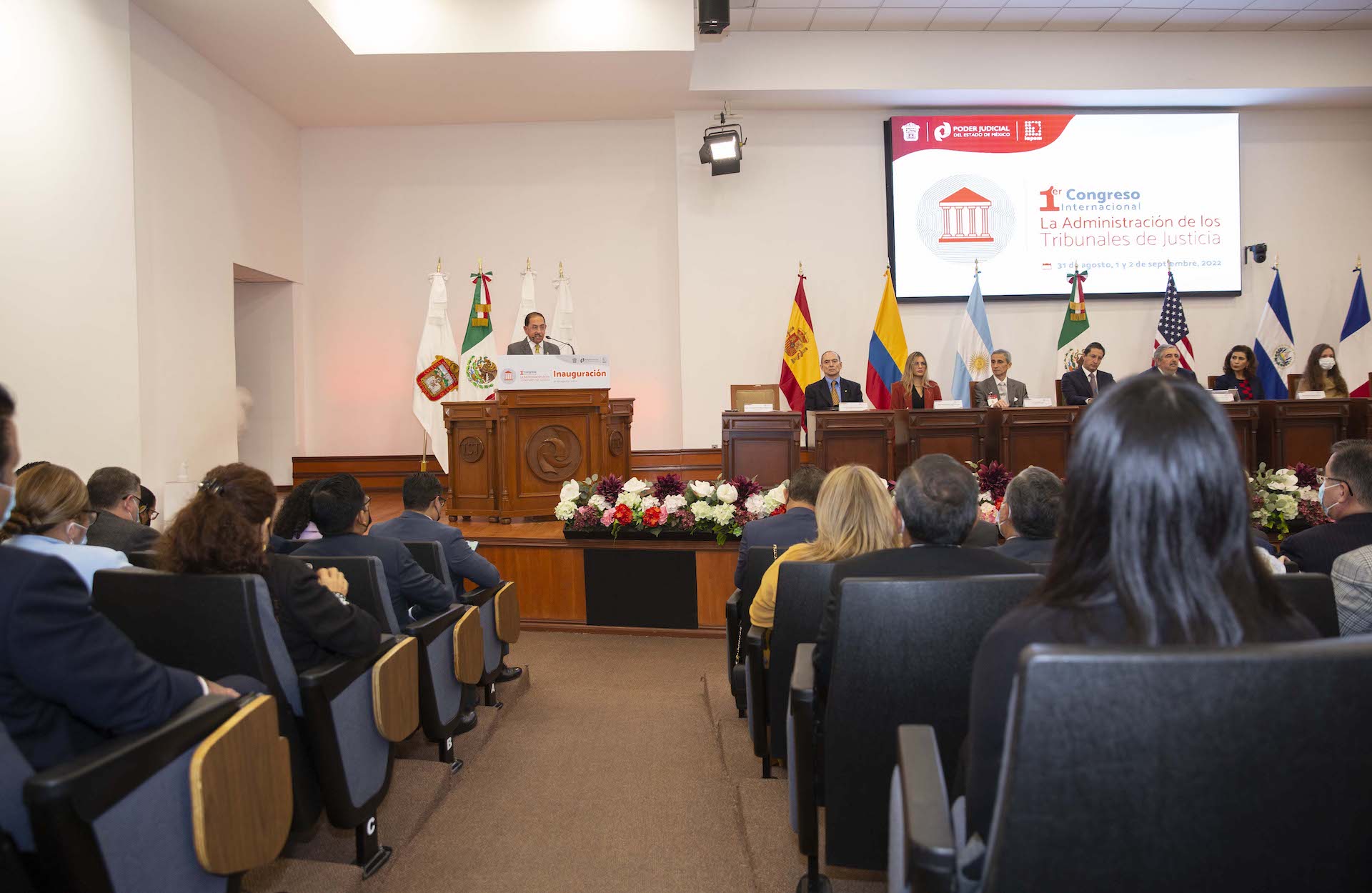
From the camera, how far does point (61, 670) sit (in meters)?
1.28

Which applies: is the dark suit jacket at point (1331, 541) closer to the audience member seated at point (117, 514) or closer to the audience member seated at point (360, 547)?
the audience member seated at point (360, 547)

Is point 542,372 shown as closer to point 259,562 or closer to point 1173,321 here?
point 259,562

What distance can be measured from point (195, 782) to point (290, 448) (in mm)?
8125

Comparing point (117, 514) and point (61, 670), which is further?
point (117, 514)

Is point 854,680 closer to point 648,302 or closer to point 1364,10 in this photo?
point 648,302

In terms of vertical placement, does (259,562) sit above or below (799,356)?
below

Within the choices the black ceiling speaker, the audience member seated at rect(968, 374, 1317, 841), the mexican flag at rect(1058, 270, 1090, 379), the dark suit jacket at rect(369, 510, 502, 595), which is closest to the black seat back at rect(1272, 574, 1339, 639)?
the audience member seated at rect(968, 374, 1317, 841)

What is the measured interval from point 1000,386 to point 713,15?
3763 millimetres

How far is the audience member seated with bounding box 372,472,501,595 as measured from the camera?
336cm

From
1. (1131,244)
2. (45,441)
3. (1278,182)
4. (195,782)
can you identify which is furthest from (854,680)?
(1278,182)

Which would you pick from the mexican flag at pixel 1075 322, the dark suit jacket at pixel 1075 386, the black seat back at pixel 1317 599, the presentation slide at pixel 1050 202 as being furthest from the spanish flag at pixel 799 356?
the black seat back at pixel 1317 599

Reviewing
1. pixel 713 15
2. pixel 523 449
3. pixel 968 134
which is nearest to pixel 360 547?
pixel 523 449

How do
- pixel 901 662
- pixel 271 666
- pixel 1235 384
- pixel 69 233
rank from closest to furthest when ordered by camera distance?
pixel 901 662 < pixel 271 666 < pixel 69 233 < pixel 1235 384

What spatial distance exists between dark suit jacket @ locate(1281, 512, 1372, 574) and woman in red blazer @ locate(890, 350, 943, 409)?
4561mm
